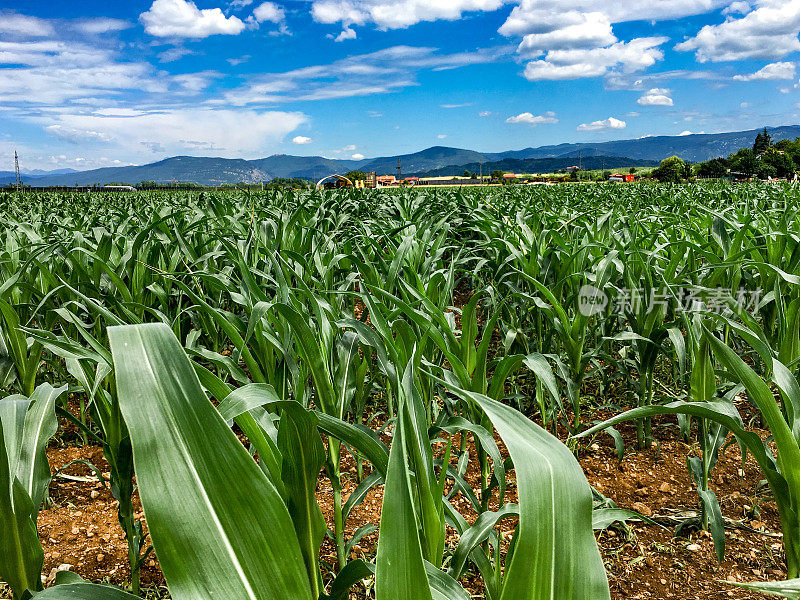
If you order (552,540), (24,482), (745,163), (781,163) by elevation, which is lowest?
(24,482)

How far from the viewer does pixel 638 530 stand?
76.0 inches

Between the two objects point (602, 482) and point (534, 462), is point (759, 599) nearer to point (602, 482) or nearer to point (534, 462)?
point (602, 482)

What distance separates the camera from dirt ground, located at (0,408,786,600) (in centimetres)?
168

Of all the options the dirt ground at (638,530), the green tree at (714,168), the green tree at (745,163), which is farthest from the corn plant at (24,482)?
the green tree at (714,168)

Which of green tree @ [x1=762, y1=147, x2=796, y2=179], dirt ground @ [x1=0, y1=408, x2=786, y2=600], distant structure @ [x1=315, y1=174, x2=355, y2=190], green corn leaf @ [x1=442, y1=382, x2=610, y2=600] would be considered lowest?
dirt ground @ [x1=0, y1=408, x2=786, y2=600]

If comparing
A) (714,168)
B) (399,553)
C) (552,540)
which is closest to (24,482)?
(399,553)

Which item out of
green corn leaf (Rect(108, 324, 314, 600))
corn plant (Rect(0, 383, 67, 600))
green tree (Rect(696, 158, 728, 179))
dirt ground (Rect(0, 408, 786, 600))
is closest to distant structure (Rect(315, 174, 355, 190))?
dirt ground (Rect(0, 408, 786, 600))

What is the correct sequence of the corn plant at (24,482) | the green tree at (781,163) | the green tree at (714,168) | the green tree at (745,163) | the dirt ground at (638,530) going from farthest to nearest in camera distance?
the green tree at (714,168) → the green tree at (745,163) → the green tree at (781,163) → the dirt ground at (638,530) → the corn plant at (24,482)

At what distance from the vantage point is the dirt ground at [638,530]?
1685 mm

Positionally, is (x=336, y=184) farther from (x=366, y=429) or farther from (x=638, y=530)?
(x=366, y=429)

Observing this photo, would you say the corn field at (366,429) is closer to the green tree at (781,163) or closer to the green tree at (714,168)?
the green tree at (781,163)

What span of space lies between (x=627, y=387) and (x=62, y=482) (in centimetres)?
287

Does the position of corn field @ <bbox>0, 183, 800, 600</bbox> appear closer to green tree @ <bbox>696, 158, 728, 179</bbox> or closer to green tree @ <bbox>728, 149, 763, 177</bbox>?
green tree @ <bbox>728, 149, 763, 177</bbox>

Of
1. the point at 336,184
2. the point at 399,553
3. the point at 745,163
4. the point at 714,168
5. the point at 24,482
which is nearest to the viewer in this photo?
the point at 399,553
